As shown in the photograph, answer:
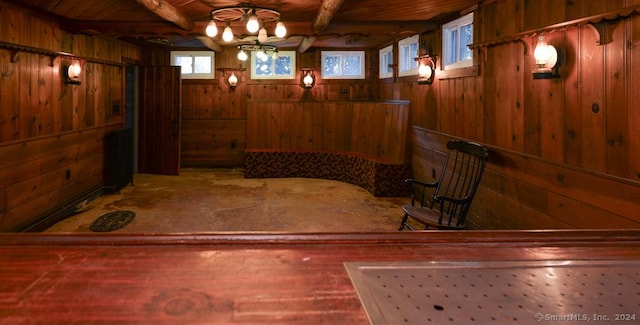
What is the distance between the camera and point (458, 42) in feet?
15.8

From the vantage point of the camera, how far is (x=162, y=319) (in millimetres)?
1130

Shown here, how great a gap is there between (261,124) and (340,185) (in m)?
1.91

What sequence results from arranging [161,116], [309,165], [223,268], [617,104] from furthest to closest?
1. [161,116]
2. [309,165]
3. [617,104]
4. [223,268]

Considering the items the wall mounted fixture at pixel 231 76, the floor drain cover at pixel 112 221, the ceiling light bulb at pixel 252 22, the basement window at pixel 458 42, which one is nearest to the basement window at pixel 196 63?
the wall mounted fixture at pixel 231 76

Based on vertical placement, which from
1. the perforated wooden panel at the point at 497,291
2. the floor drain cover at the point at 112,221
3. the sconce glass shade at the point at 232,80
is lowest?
the floor drain cover at the point at 112,221

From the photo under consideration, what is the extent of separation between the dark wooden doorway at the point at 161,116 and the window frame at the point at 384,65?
11.8ft

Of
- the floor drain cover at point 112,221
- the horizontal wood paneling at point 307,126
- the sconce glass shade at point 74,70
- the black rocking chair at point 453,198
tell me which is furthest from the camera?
the horizontal wood paneling at point 307,126

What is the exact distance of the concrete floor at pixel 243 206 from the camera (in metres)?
4.55

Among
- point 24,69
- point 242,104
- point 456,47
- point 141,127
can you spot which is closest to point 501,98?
point 456,47

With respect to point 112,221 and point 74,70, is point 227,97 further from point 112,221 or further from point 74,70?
point 112,221

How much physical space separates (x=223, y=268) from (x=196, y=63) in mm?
7609

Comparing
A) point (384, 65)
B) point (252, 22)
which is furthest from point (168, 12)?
point (384, 65)

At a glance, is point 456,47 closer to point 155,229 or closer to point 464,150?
point 464,150

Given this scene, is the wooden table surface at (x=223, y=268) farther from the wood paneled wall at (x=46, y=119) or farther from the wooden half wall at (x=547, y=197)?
the wood paneled wall at (x=46, y=119)
